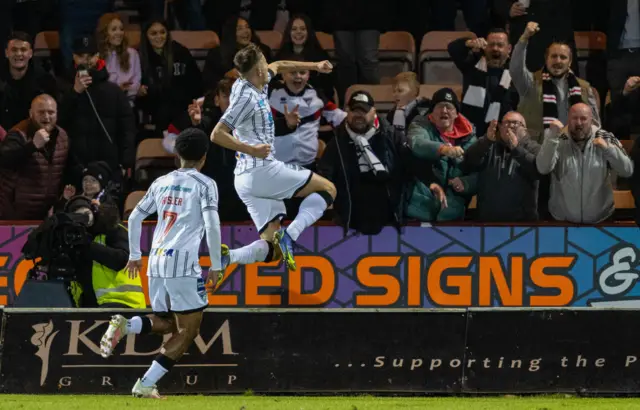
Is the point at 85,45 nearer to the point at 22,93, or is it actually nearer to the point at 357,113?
the point at 22,93

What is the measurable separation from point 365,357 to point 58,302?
2.31 m

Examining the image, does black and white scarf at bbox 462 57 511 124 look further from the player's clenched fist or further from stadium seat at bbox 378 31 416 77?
the player's clenched fist

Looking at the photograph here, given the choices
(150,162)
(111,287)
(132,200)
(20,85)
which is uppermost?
(20,85)

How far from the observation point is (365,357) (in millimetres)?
10547

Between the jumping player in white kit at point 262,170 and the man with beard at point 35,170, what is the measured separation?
2.66m

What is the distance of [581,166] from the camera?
12297 millimetres

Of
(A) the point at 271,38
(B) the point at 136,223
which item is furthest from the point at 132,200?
(B) the point at 136,223

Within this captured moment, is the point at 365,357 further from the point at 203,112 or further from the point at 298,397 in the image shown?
the point at 203,112

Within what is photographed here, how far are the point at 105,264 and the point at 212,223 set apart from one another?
5.90 feet

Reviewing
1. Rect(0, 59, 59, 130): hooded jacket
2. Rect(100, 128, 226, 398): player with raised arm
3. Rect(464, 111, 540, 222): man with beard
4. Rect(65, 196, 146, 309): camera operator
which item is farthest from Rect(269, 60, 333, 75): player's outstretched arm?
Rect(0, 59, 59, 130): hooded jacket

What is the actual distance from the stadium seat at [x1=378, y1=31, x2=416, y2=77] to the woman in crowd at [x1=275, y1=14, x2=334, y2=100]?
4.81 ft

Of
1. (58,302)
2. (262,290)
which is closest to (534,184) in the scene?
(262,290)

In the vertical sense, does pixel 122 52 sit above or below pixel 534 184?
above

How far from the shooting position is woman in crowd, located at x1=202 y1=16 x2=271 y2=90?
45.2ft
